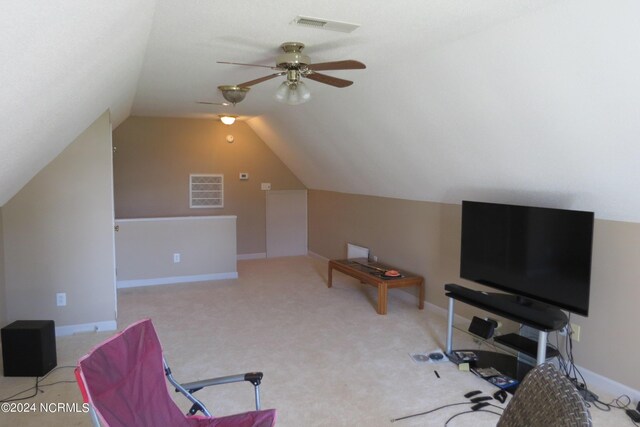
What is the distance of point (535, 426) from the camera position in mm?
1535

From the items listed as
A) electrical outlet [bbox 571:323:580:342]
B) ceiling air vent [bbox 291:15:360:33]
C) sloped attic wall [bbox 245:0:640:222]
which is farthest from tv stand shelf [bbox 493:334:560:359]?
ceiling air vent [bbox 291:15:360:33]

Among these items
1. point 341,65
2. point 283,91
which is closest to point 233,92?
point 283,91

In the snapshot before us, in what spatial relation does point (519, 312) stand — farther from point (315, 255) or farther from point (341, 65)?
point (315, 255)

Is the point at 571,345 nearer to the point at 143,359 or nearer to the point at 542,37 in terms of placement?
the point at 542,37

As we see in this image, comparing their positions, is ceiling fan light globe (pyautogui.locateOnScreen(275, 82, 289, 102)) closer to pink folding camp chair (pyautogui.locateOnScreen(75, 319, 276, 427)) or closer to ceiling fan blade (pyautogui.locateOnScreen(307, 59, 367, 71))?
ceiling fan blade (pyautogui.locateOnScreen(307, 59, 367, 71))

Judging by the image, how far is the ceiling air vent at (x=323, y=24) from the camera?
2.74 metres

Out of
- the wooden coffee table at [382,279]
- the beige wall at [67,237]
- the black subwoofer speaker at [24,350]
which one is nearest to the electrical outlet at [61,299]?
the beige wall at [67,237]

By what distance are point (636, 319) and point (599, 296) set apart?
0.28 meters

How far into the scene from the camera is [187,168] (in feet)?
24.9

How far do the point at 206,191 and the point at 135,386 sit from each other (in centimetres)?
594

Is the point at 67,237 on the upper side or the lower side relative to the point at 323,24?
lower

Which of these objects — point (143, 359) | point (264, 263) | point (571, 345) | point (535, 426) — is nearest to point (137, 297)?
point (264, 263)
